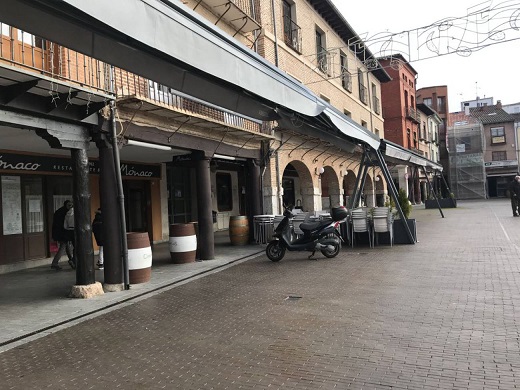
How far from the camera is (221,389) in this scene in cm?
347

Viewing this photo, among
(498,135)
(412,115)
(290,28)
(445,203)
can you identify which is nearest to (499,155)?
(498,135)

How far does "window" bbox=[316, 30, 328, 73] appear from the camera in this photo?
1873 cm

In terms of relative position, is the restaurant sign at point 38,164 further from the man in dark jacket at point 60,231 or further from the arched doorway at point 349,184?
the arched doorway at point 349,184

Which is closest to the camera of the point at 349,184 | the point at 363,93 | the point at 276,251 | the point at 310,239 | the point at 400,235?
the point at 276,251

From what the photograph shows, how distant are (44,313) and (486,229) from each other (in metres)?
14.0

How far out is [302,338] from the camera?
4559mm

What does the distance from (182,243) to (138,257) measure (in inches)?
82.4

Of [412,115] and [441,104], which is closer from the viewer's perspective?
[412,115]

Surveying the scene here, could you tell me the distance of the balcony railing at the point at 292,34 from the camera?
630 inches

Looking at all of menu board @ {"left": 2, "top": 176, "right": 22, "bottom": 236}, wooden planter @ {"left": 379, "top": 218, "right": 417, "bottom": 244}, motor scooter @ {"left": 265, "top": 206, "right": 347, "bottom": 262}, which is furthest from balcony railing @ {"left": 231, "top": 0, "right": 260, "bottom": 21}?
menu board @ {"left": 2, "top": 176, "right": 22, "bottom": 236}

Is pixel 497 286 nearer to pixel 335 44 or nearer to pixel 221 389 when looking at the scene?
pixel 221 389

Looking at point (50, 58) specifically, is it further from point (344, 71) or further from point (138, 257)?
point (344, 71)

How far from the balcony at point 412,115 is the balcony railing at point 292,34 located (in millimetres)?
24248

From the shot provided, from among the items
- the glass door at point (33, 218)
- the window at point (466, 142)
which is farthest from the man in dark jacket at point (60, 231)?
the window at point (466, 142)
